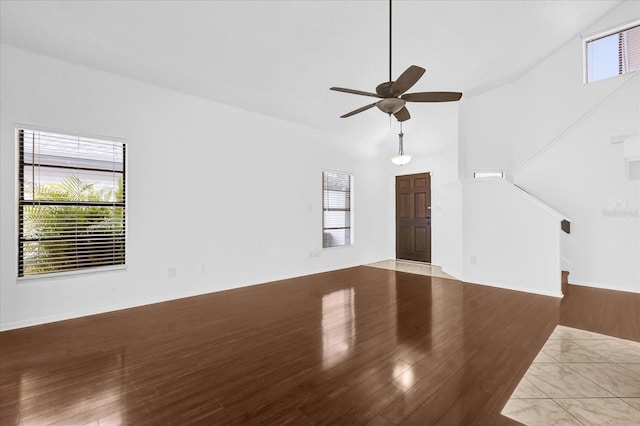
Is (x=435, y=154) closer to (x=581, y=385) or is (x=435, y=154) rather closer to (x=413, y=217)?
(x=413, y=217)

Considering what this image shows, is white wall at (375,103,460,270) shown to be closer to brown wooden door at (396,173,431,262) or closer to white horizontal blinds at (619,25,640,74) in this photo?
brown wooden door at (396,173,431,262)

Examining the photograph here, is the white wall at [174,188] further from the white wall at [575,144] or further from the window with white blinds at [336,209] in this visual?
the white wall at [575,144]

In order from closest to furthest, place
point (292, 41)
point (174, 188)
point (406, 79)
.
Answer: point (406, 79)
point (292, 41)
point (174, 188)

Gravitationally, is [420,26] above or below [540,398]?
above

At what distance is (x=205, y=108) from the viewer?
4742 millimetres

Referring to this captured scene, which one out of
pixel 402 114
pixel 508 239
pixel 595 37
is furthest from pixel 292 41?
pixel 595 37

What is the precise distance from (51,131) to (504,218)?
21.8ft

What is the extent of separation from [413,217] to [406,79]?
5.65m

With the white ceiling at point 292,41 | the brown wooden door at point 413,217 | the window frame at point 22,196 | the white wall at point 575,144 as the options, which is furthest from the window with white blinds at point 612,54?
the window frame at point 22,196

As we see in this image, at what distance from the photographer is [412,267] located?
271 inches

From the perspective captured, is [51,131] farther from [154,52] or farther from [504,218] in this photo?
[504,218]

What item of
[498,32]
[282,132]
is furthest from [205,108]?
[498,32]

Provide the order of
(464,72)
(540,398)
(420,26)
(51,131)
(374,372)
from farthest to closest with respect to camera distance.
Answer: (464,72), (420,26), (51,131), (374,372), (540,398)

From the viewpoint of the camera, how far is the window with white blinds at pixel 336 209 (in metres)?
6.71
